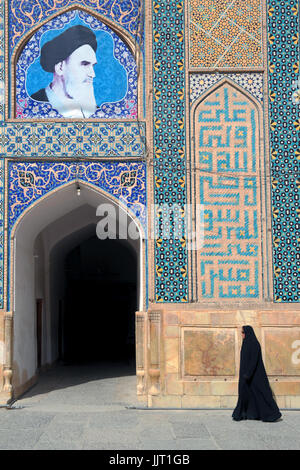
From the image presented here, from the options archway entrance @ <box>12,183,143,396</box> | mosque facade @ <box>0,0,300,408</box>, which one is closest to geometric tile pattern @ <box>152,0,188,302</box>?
mosque facade @ <box>0,0,300,408</box>

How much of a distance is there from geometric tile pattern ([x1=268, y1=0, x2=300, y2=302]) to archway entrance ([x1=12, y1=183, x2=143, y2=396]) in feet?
5.80

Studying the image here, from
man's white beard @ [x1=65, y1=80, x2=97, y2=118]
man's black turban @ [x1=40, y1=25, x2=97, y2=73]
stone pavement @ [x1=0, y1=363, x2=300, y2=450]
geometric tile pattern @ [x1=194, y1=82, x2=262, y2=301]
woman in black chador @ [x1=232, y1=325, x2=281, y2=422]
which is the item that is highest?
man's black turban @ [x1=40, y1=25, x2=97, y2=73]

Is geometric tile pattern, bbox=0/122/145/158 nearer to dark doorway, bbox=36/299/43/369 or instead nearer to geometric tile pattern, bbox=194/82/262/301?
geometric tile pattern, bbox=194/82/262/301

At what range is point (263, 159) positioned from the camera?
7.54 meters

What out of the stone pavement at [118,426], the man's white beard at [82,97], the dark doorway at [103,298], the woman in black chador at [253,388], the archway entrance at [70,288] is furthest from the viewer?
the dark doorway at [103,298]

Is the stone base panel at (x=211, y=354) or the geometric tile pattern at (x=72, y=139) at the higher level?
the geometric tile pattern at (x=72, y=139)

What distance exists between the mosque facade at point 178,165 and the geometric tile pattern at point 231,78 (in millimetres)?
13

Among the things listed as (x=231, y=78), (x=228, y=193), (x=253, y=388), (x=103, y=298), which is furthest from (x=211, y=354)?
(x=103, y=298)

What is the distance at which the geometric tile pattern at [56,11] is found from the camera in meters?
7.79

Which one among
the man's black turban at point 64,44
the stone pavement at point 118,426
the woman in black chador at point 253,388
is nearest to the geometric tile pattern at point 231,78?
the man's black turban at point 64,44

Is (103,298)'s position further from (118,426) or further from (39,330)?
(118,426)

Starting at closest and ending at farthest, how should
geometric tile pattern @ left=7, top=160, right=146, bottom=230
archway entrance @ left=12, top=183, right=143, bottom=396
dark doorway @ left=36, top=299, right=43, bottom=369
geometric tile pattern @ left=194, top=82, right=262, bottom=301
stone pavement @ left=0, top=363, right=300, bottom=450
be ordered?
stone pavement @ left=0, top=363, right=300, bottom=450
geometric tile pattern @ left=194, top=82, right=262, bottom=301
geometric tile pattern @ left=7, top=160, right=146, bottom=230
archway entrance @ left=12, top=183, right=143, bottom=396
dark doorway @ left=36, top=299, right=43, bottom=369

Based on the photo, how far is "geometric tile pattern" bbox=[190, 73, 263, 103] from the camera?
24.9 ft

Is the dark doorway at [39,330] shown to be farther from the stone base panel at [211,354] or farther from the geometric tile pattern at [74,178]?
the stone base panel at [211,354]
